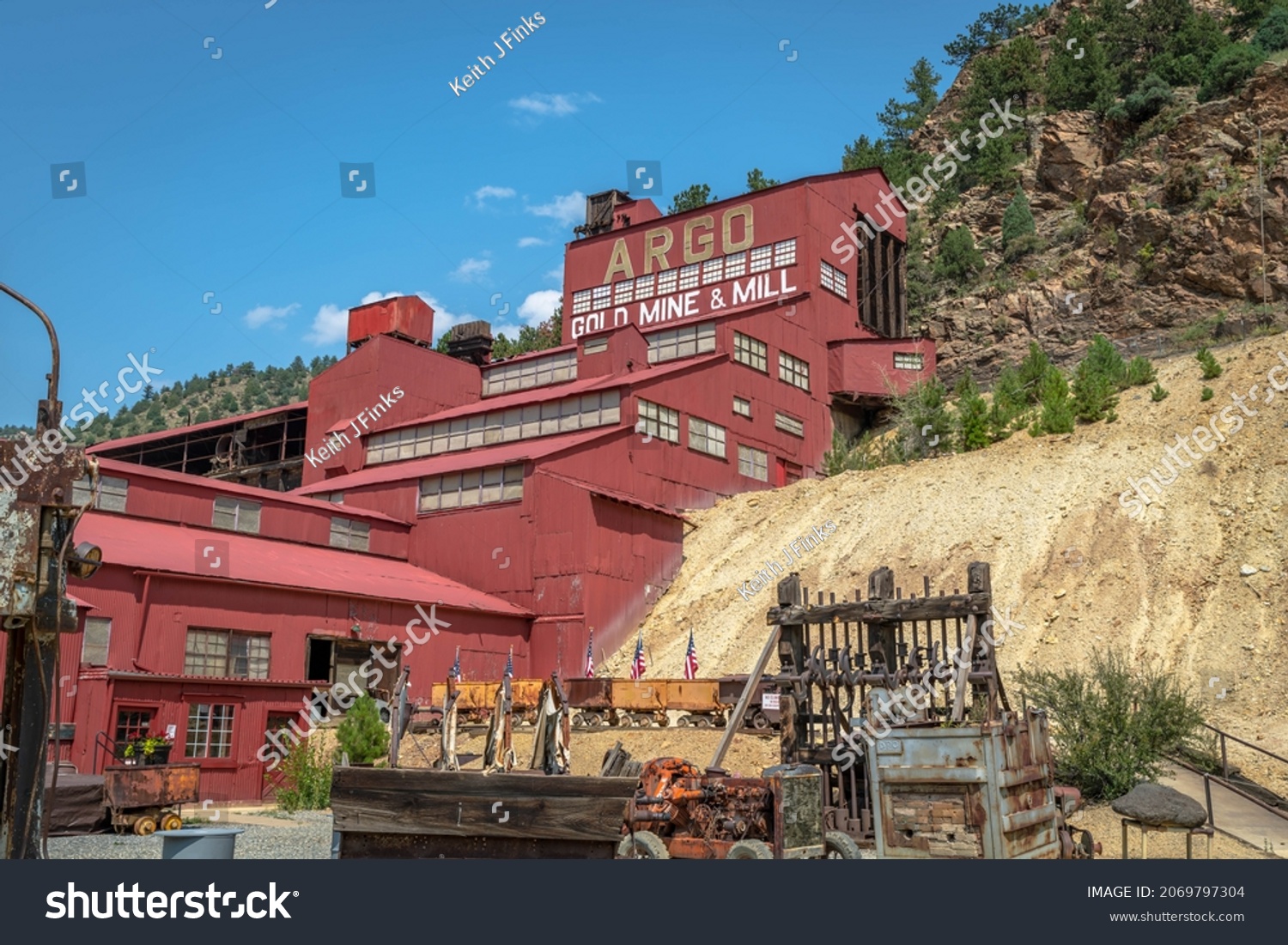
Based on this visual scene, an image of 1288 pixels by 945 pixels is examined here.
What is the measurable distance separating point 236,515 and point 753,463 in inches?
761

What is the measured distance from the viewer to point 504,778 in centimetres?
984

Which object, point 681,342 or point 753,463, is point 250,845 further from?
point 681,342

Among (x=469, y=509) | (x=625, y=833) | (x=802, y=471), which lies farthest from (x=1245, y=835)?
(x=802, y=471)

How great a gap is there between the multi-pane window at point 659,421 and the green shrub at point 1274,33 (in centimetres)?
3672

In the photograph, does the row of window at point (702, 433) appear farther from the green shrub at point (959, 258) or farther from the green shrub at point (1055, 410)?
the green shrub at point (959, 258)

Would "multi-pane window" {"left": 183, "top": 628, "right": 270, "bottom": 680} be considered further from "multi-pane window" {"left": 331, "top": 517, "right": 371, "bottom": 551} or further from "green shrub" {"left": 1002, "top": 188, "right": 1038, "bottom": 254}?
"green shrub" {"left": 1002, "top": 188, "right": 1038, "bottom": 254}

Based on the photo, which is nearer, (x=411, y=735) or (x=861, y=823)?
(x=861, y=823)

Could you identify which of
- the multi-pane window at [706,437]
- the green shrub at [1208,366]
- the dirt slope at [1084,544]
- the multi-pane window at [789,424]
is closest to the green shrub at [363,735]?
the dirt slope at [1084,544]

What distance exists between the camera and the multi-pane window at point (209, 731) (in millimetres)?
26938

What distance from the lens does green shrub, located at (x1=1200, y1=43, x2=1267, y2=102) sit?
53781 millimetres

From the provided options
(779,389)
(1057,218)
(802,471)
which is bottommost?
(802,471)

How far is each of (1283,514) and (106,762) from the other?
1122 inches

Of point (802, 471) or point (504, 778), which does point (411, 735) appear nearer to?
point (504, 778)

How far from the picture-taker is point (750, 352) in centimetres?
4653
